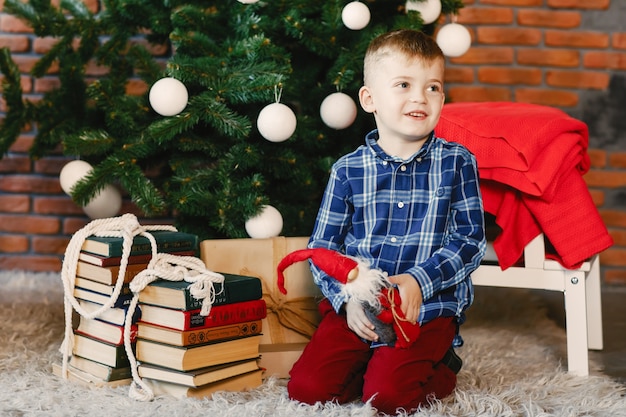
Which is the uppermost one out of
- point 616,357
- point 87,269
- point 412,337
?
point 87,269

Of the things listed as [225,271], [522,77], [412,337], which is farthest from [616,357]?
[522,77]

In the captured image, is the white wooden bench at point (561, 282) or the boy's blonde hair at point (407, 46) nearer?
the boy's blonde hair at point (407, 46)

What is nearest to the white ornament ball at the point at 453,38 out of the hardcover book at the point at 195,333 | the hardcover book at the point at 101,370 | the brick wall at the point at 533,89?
the brick wall at the point at 533,89

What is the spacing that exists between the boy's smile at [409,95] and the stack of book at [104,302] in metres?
0.54

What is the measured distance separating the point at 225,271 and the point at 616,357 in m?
0.99

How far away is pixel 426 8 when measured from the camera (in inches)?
77.5

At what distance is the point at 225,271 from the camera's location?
169 centimetres

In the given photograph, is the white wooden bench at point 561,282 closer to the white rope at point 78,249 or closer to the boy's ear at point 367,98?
the boy's ear at point 367,98

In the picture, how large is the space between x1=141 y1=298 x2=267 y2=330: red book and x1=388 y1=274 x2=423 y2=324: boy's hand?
1.05ft

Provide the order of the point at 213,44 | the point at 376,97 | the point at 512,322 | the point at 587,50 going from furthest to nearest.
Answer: the point at 587,50, the point at 512,322, the point at 213,44, the point at 376,97

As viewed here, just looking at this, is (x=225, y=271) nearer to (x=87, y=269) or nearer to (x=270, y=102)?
(x=87, y=269)

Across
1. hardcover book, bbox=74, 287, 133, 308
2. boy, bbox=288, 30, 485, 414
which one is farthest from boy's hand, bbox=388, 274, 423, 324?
hardcover book, bbox=74, 287, 133, 308

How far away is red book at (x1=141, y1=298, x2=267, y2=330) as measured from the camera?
4.65 feet

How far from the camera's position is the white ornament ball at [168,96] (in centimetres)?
181
